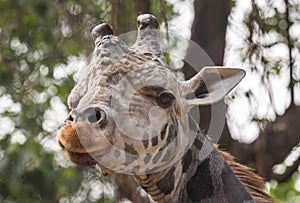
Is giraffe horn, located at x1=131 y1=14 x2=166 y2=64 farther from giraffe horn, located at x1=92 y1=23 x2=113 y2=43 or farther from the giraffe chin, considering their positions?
the giraffe chin

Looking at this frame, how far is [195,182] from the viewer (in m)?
4.84

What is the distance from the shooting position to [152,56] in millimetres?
4758

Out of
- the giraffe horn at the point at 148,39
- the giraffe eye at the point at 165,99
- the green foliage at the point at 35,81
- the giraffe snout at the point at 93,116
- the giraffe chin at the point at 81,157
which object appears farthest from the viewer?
the green foliage at the point at 35,81

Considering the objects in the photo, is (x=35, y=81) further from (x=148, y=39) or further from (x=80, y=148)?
(x=80, y=148)

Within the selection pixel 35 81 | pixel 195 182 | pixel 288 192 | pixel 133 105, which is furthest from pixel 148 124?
pixel 288 192

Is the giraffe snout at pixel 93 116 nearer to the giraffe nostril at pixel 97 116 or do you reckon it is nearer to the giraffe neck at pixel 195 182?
the giraffe nostril at pixel 97 116

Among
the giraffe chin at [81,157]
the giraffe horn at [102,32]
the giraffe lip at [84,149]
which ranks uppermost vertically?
the giraffe horn at [102,32]

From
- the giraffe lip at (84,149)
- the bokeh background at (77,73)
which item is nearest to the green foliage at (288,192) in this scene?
the bokeh background at (77,73)

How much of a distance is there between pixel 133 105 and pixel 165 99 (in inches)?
7.9

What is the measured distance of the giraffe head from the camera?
4.36m

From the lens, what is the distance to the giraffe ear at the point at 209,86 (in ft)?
15.8

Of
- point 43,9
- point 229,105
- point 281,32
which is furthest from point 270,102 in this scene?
point 43,9

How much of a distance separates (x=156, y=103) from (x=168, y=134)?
146 millimetres

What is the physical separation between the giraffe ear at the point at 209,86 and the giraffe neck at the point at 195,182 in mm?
188
